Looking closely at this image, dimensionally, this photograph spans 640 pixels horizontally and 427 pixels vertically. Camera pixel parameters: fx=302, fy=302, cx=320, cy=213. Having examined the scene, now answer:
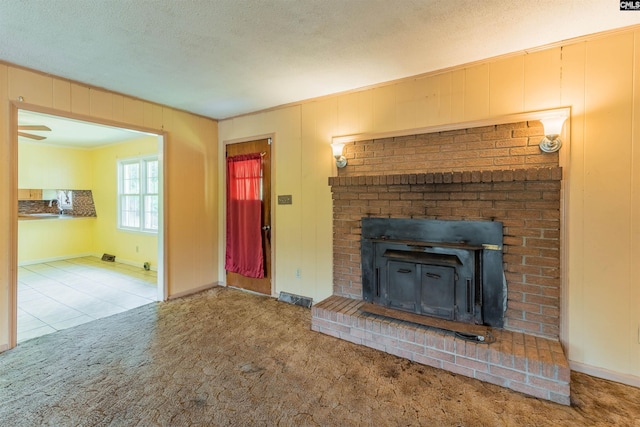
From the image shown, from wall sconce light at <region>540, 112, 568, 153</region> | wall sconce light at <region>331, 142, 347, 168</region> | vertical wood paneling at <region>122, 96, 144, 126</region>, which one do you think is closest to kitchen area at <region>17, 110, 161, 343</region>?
vertical wood paneling at <region>122, 96, 144, 126</region>

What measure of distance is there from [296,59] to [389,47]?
2.55ft

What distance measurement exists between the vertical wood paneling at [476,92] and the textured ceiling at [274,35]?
0.15 meters

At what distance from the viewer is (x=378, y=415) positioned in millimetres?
1838

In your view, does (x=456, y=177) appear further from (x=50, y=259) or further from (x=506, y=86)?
(x=50, y=259)

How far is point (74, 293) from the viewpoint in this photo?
424 cm

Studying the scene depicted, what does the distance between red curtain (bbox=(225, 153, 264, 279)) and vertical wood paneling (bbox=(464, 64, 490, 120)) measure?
2544 mm

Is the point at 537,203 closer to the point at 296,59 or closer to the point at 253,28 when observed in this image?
the point at 296,59

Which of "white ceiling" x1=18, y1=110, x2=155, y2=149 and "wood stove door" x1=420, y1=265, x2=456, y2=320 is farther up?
"white ceiling" x1=18, y1=110, x2=155, y2=149

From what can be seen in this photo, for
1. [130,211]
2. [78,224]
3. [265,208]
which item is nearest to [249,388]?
[265,208]

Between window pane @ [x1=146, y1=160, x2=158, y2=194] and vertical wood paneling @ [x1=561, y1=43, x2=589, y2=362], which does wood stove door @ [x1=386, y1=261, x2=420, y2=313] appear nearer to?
vertical wood paneling @ [x1=561, y1=43, x2=589, y2=362]

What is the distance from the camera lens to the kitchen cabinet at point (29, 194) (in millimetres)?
6262

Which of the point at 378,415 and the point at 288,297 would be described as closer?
the point at 378,415

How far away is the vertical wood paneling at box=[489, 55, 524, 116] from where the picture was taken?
8.08 ft

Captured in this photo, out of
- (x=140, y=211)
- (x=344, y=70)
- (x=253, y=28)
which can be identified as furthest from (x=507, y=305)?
(x=140, y=211)
